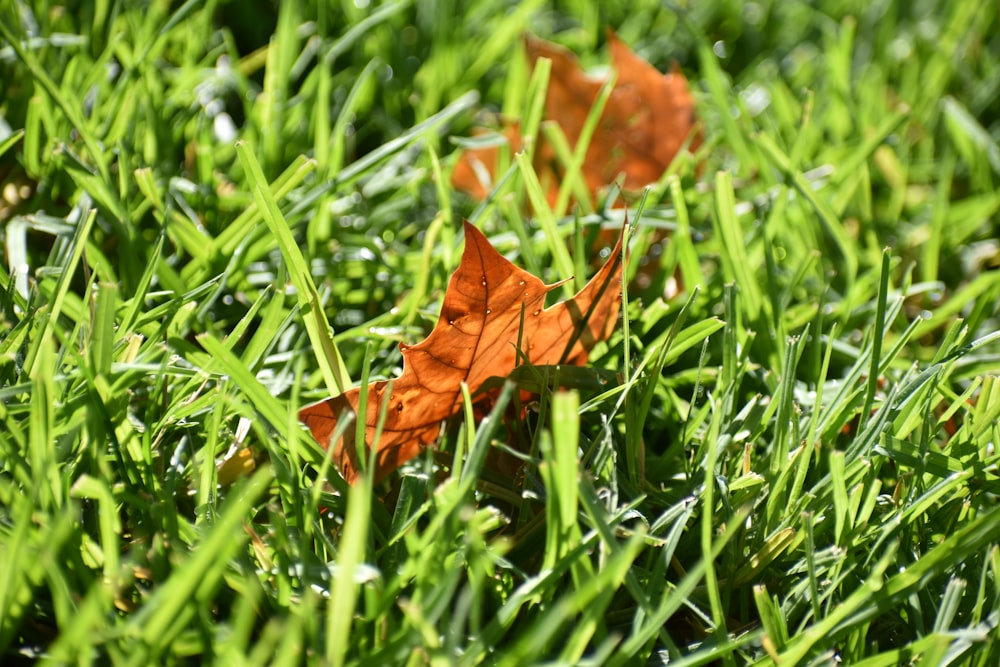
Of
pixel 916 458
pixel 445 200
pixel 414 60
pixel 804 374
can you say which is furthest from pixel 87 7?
pixel 916 458

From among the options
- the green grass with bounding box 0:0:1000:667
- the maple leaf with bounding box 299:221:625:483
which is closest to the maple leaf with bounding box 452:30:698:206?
the green grass with bounding box 0:0:1000:667

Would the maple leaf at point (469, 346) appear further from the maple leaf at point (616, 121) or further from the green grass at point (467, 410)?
the maple leaf at point (616, 121)

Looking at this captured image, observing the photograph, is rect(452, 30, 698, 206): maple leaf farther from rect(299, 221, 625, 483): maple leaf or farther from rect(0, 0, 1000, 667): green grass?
rect(299, 221, 625, 483): maple leaf

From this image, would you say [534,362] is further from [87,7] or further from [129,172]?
[87,7]

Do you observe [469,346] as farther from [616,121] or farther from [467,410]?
[616,121]

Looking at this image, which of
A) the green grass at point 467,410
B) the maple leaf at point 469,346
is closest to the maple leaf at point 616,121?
the green grass at point 467,410
